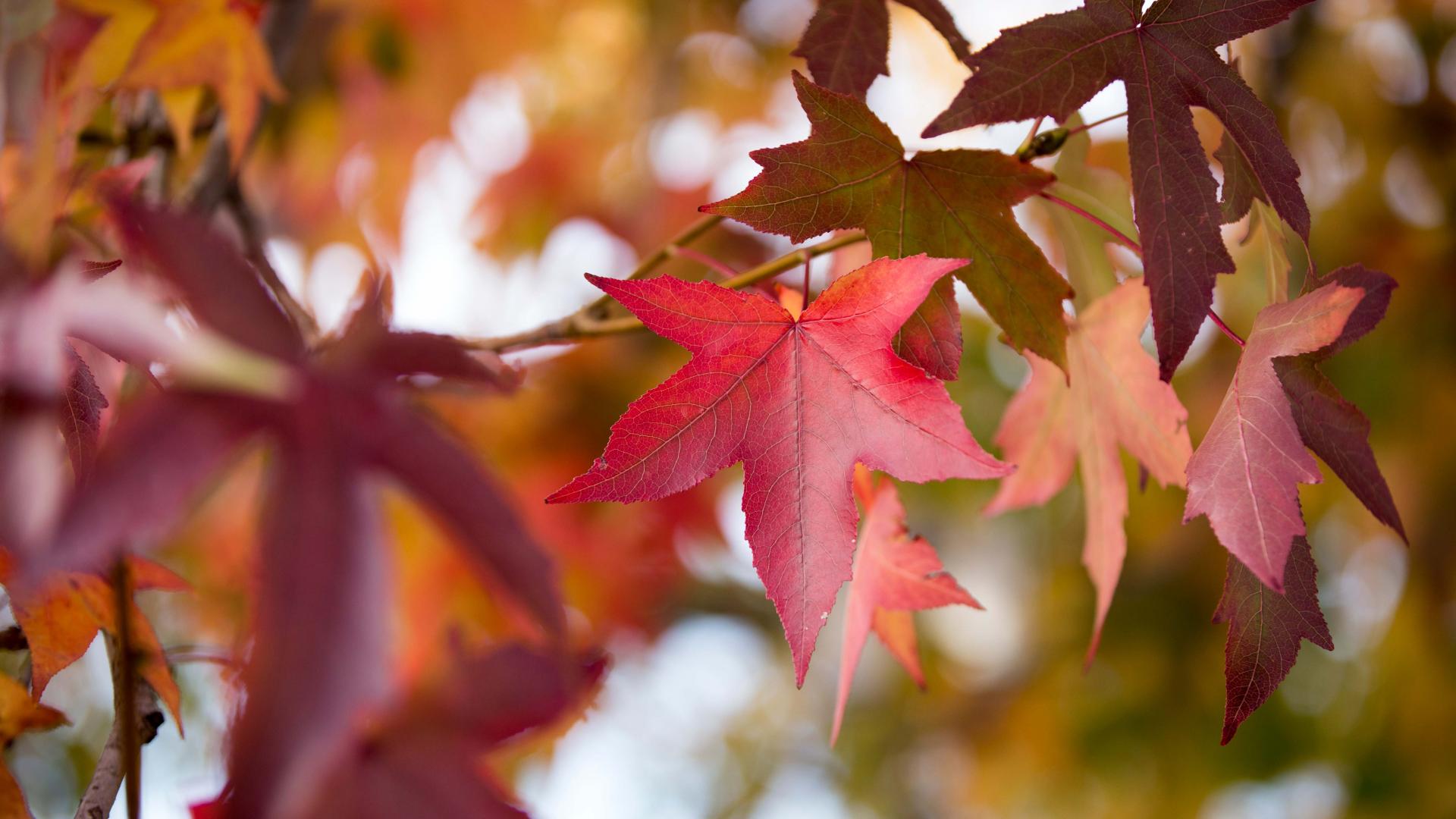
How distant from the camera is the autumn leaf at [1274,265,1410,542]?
0.45 m

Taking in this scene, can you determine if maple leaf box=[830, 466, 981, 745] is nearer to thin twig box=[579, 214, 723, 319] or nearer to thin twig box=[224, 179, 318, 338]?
thin twig box=[579, 214, 723, 319]

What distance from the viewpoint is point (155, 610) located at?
1810 millimetres

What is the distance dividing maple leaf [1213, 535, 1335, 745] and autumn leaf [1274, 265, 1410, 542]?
1.6 inches

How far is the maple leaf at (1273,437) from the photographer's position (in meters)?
0.41

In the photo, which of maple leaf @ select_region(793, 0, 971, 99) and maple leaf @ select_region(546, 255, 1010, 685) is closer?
maple leaf @ select_region(546, 255, 1010, 685)

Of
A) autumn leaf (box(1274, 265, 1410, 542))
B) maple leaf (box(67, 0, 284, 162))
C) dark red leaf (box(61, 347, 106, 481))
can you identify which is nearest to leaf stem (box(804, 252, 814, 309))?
autumn leaf (box(1274, 265, 1410, 542))

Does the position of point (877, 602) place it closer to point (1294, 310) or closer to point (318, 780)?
point (1294, 310)

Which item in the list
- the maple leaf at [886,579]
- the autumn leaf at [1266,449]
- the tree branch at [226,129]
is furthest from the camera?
the tree branch at [226,129]

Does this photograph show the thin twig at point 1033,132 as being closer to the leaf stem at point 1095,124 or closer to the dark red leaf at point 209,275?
the leaf stem at point 1095,124

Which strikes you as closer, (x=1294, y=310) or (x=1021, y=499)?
(x=1294, y=310)

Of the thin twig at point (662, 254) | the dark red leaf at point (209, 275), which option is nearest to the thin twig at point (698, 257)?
the thin twig at point (662, 254)

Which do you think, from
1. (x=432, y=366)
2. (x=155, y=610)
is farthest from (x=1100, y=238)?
(x=155, y=610)

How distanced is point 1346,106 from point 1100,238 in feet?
8.25

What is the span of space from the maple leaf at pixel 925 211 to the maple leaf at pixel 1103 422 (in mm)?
117
